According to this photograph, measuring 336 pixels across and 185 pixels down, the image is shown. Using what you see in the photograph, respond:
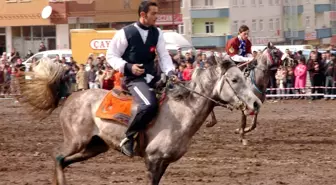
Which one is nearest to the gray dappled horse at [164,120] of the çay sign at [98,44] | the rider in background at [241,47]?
the rider in background at [241,47]

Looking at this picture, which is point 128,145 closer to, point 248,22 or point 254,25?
point 248,22

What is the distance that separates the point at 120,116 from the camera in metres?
9.35

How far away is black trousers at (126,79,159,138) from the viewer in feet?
29.8

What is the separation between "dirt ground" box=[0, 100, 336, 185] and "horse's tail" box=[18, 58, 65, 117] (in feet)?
0.82

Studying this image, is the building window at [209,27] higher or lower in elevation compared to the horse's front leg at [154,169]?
higher

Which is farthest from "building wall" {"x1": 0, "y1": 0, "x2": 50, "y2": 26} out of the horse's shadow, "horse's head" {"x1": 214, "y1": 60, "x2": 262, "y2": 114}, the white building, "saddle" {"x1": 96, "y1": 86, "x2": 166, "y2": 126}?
"horse's head" {"x1": 214, "y1": 60, "x2": 262, "y2": 114}

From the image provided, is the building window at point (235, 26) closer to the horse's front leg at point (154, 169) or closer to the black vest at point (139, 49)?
the black vest at point (139, 49)

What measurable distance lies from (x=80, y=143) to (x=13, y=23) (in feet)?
153

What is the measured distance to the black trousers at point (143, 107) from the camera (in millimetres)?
9070

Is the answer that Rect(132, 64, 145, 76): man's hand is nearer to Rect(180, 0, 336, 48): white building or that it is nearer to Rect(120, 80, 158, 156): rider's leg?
Rect(120, 80, 158, 156): rider's leg

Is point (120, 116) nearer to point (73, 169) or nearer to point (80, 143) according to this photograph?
point (80, 143)

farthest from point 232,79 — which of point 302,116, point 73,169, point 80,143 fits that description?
point 302,116

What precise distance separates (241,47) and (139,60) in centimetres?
642

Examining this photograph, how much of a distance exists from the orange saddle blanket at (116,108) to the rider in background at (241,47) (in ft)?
20.2
